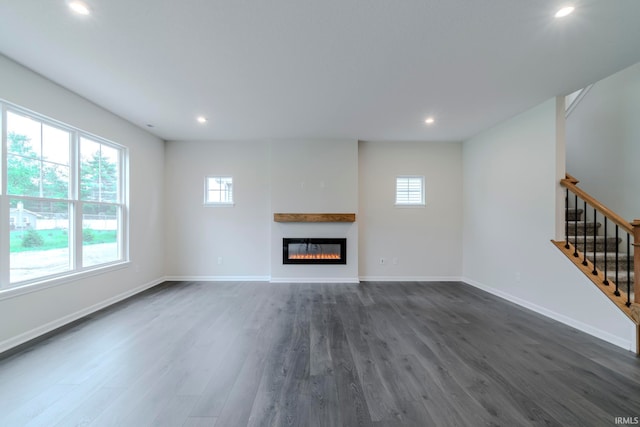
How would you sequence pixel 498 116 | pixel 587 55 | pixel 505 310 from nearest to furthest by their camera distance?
1. pixel 587 55
2. pixel 505 310
3. pixel 498 116

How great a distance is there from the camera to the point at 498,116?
353 centimetres

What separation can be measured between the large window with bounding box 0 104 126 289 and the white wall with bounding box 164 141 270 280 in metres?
1.04

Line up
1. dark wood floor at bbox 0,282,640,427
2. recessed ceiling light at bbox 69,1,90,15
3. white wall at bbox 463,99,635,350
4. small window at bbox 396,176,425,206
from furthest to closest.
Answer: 1. small window at bbox 396,176,425,206
2. white wall at bbox 463,99,635,350
3. recessed ceiling light at bbox 69,1,90,15
4. dark wood floor at bbox 0,282,640,427

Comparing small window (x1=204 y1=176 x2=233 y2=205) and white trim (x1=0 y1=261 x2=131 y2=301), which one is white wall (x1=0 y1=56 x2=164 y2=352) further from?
small window (x1=204 y1=176 x2=233 y2=205)

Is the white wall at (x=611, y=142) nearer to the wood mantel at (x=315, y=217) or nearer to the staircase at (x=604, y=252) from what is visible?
the staircase at (x=604, y=252)

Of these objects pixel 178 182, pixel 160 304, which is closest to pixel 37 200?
pixel 160 304

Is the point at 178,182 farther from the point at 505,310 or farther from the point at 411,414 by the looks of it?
the point at 505,310

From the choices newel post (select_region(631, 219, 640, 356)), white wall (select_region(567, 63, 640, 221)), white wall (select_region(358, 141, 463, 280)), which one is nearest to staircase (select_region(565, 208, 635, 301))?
newel post (select_region(631, 219, 640, 356))

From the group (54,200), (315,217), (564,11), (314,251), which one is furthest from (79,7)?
(314,251)

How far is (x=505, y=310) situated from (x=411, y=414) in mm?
2587

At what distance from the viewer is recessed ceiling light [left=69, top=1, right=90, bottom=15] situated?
164cm

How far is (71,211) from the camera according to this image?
2938 millimetres

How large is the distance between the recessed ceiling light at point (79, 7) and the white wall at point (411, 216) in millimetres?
3982

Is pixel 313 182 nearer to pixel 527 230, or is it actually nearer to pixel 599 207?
pixel 527 230
